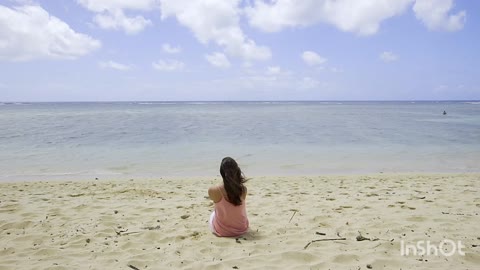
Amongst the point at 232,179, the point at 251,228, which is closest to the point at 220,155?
the point at 251,228

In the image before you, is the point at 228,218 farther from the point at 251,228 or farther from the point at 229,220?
the point at 251,228

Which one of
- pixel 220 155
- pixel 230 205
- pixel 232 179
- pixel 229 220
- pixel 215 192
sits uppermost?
pixel 232 179

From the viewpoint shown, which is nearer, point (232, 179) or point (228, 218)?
point (232, 179)

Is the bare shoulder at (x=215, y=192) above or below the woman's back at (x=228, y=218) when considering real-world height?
above

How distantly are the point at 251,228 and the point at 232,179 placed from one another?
1080 millimetres

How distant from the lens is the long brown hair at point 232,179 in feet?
15.4

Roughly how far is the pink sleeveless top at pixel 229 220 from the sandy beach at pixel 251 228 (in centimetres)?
15

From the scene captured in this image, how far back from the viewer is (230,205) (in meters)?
4.90

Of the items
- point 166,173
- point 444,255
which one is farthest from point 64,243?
point 166,173

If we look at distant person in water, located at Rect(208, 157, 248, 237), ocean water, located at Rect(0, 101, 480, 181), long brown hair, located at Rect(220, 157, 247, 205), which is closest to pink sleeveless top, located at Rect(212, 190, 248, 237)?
distant person in water, located at Rect(208, 157, 248, 237)

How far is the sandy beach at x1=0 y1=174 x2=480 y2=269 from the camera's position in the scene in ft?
13.3

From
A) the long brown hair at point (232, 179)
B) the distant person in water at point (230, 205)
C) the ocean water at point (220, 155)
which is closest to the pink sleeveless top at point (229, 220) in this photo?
the distant person in water at point (230, 205)

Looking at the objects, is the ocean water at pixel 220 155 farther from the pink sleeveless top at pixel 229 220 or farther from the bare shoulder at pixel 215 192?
the bare shoulder at pixel 215 192

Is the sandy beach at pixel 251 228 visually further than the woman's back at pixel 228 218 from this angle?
No
